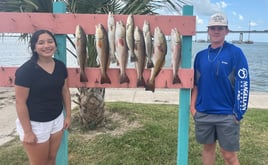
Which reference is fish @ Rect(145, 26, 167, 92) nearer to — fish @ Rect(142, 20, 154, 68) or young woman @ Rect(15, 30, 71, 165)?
fish @ Rect(142, 20, 154, 68)

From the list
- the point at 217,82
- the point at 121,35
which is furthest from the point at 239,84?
the point at 121,35

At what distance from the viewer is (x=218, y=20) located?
118 inches

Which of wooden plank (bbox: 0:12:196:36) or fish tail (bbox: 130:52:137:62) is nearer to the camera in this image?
fish tail (bbox: 130:52:137:62)

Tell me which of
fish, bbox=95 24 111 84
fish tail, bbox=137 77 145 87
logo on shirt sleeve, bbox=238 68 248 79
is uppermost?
fish, bbox=95 24 111 84

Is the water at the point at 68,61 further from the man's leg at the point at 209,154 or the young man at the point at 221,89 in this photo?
the man's leg at the point at 209,154

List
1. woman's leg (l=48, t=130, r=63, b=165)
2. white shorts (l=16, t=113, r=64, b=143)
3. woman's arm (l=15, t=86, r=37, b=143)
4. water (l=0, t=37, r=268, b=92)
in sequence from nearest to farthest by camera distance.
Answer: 1. woman's arm (l=15, t=86, r=37, b=143)
2. white shorts (l=16, t=113, r=64, b=143)
3. woman's leg (l=48, t=130, r=63, b=165)
4. water (l=0, t=37, r=268, b=92)

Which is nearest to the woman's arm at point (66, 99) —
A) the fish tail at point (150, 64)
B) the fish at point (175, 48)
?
the fish tail at point (150, 64)

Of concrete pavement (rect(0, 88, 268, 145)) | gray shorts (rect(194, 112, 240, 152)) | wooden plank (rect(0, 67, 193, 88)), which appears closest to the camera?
gray shorts (rect(194, 112, 240, 152))

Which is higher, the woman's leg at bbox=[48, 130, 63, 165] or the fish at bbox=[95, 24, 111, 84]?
the fish at bbox=[95, 24, 111, 84]

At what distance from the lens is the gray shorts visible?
3062 millimetres

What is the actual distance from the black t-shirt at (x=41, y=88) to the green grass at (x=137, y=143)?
1.71 meters

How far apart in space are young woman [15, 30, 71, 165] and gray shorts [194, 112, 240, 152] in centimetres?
141

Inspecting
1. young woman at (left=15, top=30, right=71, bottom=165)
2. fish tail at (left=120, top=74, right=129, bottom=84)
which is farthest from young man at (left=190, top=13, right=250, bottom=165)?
young woman at (left=15, top=30, right=71, bottom=165)

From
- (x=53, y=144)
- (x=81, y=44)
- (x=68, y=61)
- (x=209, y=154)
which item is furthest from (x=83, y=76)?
(x=68, y=61)
